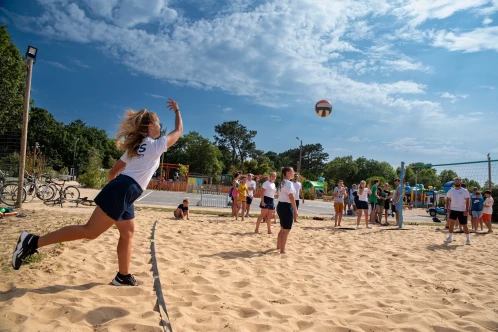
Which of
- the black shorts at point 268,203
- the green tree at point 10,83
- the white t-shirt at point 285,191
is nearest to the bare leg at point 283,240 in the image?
the white t-shirt at point 285,191

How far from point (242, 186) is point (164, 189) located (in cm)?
2469

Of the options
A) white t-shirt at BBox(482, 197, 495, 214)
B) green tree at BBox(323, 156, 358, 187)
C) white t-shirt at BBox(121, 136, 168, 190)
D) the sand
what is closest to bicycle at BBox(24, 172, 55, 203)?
the sand

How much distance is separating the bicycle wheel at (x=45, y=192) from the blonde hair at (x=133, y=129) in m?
11.1

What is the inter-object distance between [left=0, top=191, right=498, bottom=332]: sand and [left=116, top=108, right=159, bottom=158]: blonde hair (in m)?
1.45

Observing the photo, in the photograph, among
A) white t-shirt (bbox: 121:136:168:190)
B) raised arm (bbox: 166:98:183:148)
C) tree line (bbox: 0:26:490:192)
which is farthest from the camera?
tree line (bbox: 0:26:490:192)

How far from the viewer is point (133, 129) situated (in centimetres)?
320

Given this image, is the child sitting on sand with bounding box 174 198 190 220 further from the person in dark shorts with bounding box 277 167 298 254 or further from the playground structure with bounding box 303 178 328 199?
the playground structure with bounding box 303 178 328 199

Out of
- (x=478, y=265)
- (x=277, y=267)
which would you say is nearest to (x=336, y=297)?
(x=277, y=267)

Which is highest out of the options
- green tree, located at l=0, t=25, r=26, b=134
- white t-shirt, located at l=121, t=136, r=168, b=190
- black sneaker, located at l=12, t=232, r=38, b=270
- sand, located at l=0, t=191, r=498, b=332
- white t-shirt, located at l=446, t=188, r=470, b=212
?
green tree, located at l=0, t=25, r=26, b=134

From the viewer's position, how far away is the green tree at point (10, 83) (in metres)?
20.9

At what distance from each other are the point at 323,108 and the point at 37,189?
11.9 m

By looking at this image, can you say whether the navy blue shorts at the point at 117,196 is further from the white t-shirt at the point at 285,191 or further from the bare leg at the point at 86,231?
the white t-shirt at the point at 285,191

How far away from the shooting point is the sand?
8.53ft

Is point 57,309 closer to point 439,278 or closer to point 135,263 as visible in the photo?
point 135,263
